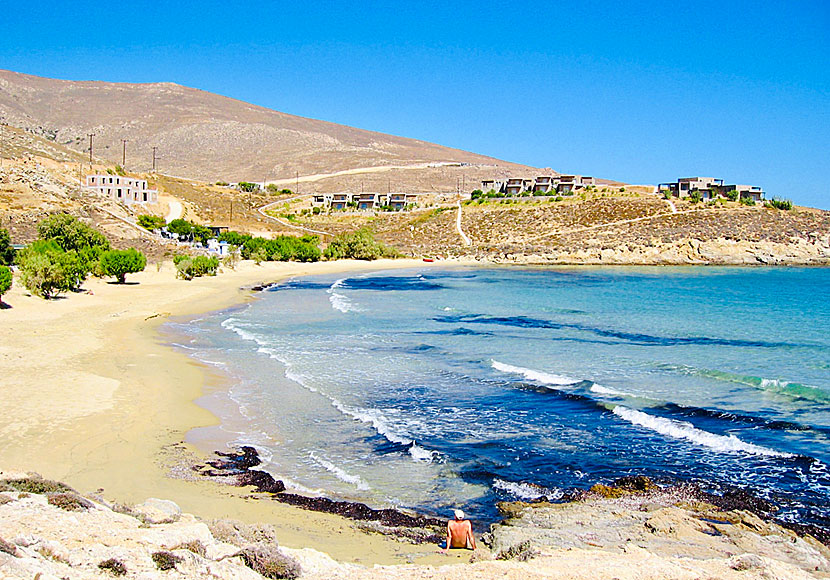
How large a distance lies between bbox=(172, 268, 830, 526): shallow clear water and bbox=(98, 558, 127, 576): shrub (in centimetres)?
454

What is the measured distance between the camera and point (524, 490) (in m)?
10.8

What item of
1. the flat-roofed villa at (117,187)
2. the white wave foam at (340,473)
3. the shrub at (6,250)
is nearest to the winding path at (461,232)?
the flat-roofed villa at (117,187)

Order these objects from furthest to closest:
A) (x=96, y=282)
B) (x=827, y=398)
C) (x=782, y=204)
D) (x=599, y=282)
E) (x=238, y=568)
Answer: (x=782, y=204), (x=599, y=282), (x=96, y=282), (x=827, y=398), (x=238, y=568)

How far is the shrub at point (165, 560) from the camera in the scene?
658 cm

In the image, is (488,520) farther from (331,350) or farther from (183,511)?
(331,350)

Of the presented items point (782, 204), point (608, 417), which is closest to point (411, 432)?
point (608, 417)

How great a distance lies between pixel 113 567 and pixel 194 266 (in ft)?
150

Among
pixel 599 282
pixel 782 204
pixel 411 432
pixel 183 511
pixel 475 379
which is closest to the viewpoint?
pixel 183 511

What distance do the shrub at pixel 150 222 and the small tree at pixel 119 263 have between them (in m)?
25.6

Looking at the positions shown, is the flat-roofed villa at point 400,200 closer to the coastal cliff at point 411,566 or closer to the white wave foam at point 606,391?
the white wave foam at point 606,391

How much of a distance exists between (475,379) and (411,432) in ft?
17.5

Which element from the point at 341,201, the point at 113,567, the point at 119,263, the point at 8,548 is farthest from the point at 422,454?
the point at 341,201

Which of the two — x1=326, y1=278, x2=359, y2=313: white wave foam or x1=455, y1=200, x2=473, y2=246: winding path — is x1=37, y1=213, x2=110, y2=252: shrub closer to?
x1=326, y1=278, x2=359, y2=313: white wave foam

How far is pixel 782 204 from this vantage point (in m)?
88.1
